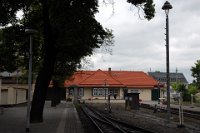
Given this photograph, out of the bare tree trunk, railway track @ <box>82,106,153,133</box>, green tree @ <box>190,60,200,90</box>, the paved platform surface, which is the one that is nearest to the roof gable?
green tree @ <box>190,60,200,90</box>

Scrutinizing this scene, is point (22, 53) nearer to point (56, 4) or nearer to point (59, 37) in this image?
point (59, 37)

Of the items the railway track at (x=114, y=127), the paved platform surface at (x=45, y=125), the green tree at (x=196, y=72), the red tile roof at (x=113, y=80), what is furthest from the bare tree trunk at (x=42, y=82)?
the red tile roof at (x=113, y=80)

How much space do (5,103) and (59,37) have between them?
30.2 metres

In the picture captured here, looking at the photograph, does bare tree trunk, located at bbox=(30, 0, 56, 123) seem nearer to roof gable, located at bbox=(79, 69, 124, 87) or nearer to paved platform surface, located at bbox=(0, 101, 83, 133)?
paved platform surface, located at bbox=(0, 101, 83, 133)

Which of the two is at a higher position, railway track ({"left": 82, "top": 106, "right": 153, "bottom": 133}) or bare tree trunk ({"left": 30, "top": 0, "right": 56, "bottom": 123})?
bare tree trunk ({"left": 30, "top": 0, "right": 56, "bottom": 123})

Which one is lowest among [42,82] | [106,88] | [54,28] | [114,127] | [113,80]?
[114,127]

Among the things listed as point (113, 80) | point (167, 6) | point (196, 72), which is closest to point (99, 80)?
point (113, 80)

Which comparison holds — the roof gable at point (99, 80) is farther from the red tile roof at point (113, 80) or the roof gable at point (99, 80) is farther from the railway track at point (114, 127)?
the railway track at point (114, 127)

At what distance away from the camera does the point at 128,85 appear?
102688mm

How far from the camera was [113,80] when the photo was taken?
103875 millimetres

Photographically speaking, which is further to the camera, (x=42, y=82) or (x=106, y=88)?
(x=106, y=88)

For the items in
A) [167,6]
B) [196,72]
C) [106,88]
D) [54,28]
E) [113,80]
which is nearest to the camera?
[167,6]

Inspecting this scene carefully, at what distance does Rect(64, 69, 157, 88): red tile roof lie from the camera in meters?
100

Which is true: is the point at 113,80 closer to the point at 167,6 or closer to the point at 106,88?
the point at 106,88
